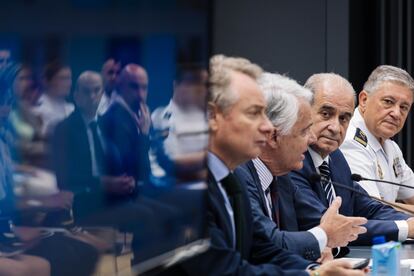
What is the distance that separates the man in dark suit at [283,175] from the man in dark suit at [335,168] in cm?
35

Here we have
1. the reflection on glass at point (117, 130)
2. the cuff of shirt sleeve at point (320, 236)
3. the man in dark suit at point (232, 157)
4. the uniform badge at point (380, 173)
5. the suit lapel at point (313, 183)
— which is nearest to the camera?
the reflection on glass at point (117, 130)

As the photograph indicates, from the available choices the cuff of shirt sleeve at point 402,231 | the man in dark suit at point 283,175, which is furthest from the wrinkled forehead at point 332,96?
the man in dark suit at point 283,175

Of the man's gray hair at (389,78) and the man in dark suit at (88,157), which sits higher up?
the man in dark suit at (88,157)

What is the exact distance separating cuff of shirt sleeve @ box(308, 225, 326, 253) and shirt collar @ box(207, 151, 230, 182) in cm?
Answer: 89

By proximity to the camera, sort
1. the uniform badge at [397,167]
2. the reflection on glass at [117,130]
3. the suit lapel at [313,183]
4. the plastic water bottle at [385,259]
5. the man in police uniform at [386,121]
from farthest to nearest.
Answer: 1. the uniform badge at [397,167]
2. the man in police uniform at [386,121]
3. the suit lapel at [313,183]
4. the plastic water bottle at [385,259]
5. the reflection on glass at [117,130]

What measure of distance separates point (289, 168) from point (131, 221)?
4.31 feet

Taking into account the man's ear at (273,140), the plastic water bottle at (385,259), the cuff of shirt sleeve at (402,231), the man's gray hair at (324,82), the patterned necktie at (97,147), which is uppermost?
the patterned necktie at (97,147)

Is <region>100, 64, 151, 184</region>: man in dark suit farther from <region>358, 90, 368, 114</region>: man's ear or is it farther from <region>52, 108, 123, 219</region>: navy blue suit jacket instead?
<region>358, 90, 368, 114</region>: man's ear

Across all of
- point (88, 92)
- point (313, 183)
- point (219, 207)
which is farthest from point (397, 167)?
point (88, 92)

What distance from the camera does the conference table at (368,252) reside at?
146 inches

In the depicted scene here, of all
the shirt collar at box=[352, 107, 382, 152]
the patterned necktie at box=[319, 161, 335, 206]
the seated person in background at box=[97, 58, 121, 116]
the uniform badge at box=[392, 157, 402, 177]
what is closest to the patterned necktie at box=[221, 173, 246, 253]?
the seated person in background at box=[97, 58, 121, 116]

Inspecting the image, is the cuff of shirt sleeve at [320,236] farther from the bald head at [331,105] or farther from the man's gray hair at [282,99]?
the bald head at [331,105]

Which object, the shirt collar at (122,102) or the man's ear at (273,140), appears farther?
the man's ear at (273,140)

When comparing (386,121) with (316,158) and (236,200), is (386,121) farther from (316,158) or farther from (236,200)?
(236,200)
